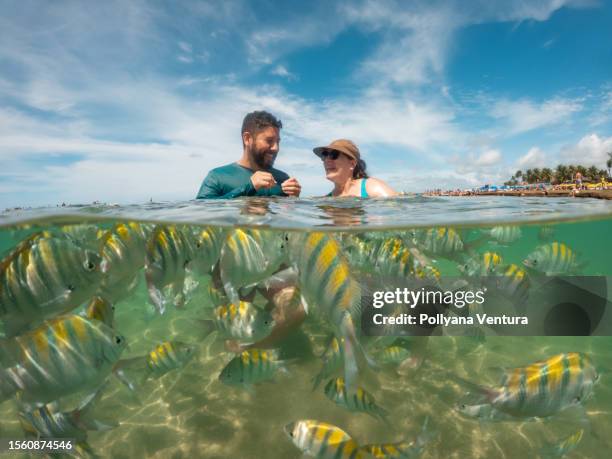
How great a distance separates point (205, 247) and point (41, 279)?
1.47m

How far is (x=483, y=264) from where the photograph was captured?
5168 mm

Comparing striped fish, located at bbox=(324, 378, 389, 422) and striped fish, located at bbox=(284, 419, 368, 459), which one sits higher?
striped fish, located at bbox=(324, 378, 389, 422)

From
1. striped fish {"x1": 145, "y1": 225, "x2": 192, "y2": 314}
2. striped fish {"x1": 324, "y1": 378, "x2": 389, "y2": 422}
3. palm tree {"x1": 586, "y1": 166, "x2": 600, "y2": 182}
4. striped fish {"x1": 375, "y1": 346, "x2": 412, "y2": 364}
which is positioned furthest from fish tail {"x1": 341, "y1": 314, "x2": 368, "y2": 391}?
palm tree {"x1": 586, "y1": 166, "x2": 600, "y2": 182}

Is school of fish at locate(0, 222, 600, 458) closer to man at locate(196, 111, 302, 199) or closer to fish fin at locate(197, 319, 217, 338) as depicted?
fish fin at locate(197, 319, 217, 338)

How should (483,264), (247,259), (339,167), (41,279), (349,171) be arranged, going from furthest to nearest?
(349,171) < (339,167) < (483,264) < (247,259) < (41,279)

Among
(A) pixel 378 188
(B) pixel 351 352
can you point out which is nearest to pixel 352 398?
(B) pixel 351 352

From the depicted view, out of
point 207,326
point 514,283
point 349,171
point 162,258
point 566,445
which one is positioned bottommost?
point 566,445

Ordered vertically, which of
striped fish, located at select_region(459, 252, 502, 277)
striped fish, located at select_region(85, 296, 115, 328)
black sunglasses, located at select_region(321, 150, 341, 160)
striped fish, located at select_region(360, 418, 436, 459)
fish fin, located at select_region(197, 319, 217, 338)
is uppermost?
black sunglasses, located at select_region(321, 150, 341, 160)

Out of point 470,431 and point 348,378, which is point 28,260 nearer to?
point 348,378

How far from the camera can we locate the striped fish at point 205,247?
138 inches

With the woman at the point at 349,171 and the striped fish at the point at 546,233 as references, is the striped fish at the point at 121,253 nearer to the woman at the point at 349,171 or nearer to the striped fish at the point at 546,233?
the woman at the point at 349,171

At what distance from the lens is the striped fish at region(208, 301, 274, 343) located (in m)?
3.63

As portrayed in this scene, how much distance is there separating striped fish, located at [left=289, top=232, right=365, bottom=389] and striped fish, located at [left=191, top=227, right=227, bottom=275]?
4.51 feet

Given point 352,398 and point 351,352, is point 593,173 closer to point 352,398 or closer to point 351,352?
point 352,398
